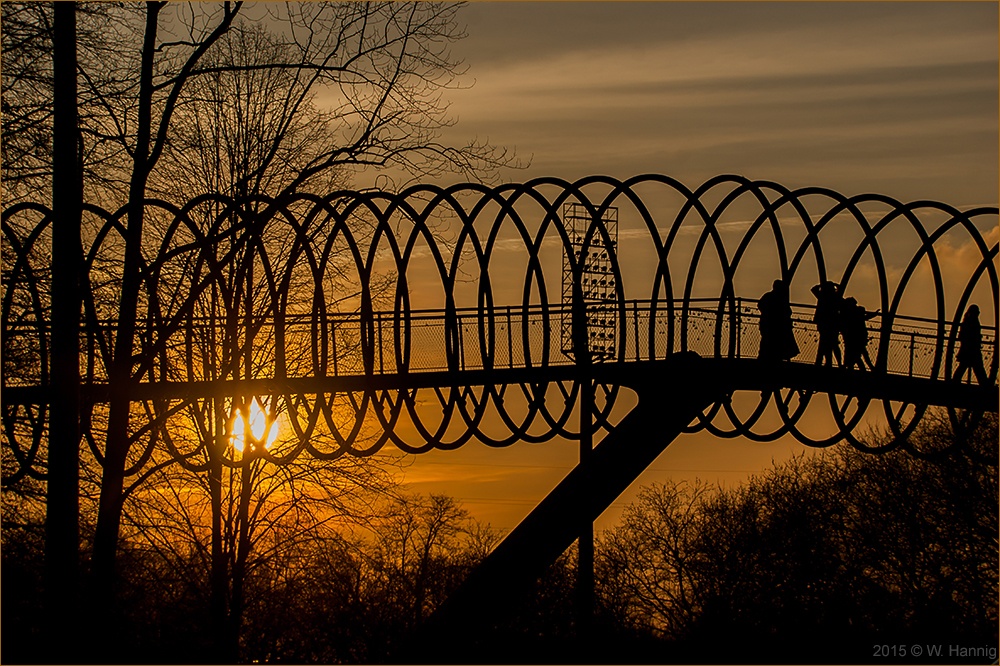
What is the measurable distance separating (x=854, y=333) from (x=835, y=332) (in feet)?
1.89

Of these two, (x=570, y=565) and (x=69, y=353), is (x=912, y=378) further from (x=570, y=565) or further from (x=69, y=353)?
(x=570, y=565)

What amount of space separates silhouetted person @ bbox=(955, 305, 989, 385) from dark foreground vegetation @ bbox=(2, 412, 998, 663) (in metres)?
16.3

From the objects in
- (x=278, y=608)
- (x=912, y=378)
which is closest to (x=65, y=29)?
(x=912, y=378)

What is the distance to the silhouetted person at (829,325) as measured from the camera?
13.6m

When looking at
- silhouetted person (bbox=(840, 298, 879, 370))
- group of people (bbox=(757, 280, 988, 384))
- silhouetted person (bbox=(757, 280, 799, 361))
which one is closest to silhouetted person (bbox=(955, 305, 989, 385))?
group of people (bbox=(757, 280, 988, 384))

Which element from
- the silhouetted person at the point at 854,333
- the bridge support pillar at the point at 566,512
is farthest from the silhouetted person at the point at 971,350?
the bridge support pillar at the point at 566,512

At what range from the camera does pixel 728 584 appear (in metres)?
38.8

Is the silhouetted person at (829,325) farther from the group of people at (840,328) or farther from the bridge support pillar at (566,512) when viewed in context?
the bridge support pillar at (566,512)

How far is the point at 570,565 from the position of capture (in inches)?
1593

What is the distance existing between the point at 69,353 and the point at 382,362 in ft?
14.0

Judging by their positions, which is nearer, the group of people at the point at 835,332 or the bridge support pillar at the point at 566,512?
the bridge support pillar at the point at 566,512

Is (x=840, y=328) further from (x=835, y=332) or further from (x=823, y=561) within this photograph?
(x=823, y=561)

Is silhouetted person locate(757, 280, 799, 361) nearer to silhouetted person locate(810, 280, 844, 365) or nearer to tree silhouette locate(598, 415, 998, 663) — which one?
silhouetted person locate(810, 280, 844, 365)

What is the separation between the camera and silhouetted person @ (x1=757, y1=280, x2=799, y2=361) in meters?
13.9
